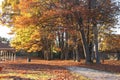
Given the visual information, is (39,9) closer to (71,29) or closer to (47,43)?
(71,29)

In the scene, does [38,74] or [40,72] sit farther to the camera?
[40,72]

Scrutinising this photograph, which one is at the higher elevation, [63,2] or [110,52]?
[63,2]

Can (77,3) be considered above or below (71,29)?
above


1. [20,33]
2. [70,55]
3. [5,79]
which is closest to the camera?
[5,79]

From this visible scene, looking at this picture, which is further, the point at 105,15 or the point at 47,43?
the point at 47,43

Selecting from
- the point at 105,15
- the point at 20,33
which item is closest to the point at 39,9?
the point at 105,15

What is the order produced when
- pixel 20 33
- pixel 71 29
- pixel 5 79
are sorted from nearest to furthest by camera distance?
pixel 5 79
pixel 71 29
pixel 20 33

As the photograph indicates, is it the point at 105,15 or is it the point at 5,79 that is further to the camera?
the point at 105,15

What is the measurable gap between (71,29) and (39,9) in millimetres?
4710

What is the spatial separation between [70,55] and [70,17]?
32277mm

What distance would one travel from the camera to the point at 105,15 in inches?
1380

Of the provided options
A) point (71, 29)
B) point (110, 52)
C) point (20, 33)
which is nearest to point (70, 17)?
point (71, 29)

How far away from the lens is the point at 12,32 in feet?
179

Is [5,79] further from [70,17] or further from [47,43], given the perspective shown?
[47,43]
